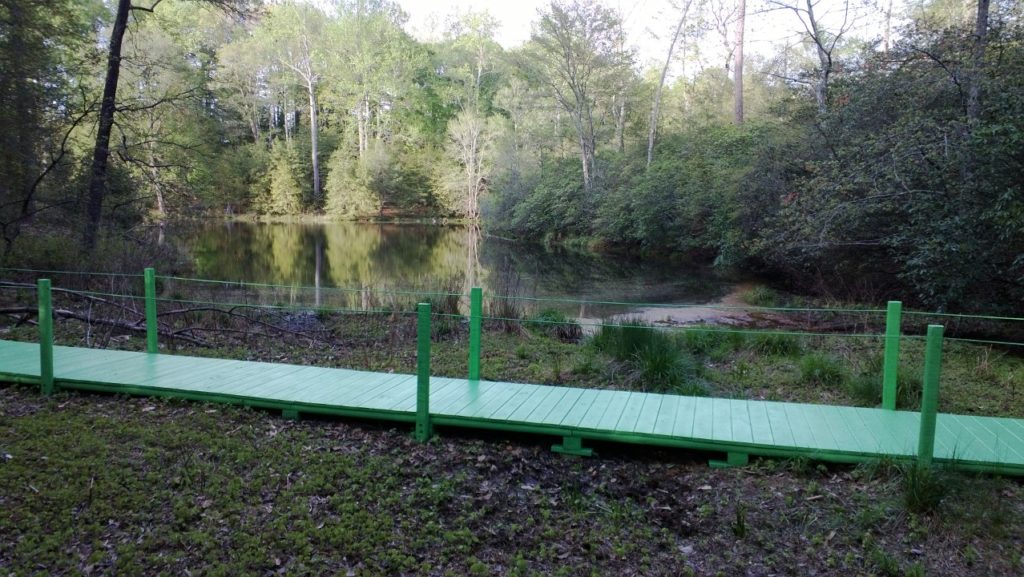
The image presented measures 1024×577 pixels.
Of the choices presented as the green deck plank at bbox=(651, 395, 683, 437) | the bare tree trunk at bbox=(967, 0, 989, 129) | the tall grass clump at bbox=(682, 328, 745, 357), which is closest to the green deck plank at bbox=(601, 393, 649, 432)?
the green deck plank at bbox=(651, 395, 683, 437)

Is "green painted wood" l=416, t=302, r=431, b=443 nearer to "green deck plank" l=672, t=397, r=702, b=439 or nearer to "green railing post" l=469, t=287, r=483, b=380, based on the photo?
"green railing post" l=469, t=287, r=483, b=380

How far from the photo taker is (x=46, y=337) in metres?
5.31

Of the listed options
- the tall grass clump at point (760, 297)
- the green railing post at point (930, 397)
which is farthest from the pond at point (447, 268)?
the green railing post at point (930, 397)

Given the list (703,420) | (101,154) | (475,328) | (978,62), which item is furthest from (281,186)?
(703,420)

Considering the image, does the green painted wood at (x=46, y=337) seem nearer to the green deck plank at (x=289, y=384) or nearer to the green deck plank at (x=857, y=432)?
the green deck plank at (x=289, y=384)

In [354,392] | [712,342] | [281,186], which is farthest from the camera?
[281,186]

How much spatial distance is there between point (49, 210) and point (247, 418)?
972 centimetres

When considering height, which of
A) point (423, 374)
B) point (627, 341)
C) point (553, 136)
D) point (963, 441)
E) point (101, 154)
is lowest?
point (963, 441)

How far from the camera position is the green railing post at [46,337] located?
5254 mm

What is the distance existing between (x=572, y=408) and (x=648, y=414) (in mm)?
542

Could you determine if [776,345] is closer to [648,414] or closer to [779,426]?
[779,426]

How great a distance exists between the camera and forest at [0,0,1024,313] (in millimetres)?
9562

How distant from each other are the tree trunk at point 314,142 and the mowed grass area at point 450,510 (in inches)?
1721

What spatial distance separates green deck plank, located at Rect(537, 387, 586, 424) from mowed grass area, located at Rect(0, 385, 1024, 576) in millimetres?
246
